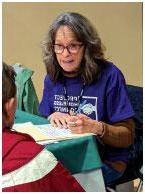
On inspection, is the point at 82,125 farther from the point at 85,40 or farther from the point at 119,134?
the point at 85,40

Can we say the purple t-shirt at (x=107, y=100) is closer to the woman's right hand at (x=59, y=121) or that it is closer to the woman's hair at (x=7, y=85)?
the woman's right hand at (x=59, y=121)

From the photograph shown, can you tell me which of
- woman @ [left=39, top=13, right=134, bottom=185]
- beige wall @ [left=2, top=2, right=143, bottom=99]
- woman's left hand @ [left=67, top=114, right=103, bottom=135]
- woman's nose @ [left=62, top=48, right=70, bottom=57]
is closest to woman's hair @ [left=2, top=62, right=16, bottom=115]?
woman's left hand @ [left=67, top=114, right=103, bottom=135]

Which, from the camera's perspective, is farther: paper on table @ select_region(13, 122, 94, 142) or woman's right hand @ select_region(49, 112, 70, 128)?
woman's right hand @ select_region(49, 112, 70, 128)

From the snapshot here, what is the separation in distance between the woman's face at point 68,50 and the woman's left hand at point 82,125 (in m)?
0.38

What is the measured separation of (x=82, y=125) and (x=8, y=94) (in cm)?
63

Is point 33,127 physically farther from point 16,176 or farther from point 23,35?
point 23,35

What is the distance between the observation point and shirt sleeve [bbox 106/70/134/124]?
1.94 metres

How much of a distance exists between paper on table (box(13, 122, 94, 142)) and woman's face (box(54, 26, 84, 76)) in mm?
393

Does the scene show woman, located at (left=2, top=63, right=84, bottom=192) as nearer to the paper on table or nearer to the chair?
the paper on table

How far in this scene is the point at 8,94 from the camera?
3.59ft

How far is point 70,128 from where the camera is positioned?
169 cm

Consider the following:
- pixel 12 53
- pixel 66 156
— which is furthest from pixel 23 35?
pixel 66 156

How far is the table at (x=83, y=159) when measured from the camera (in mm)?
1507

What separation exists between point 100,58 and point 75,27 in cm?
22
